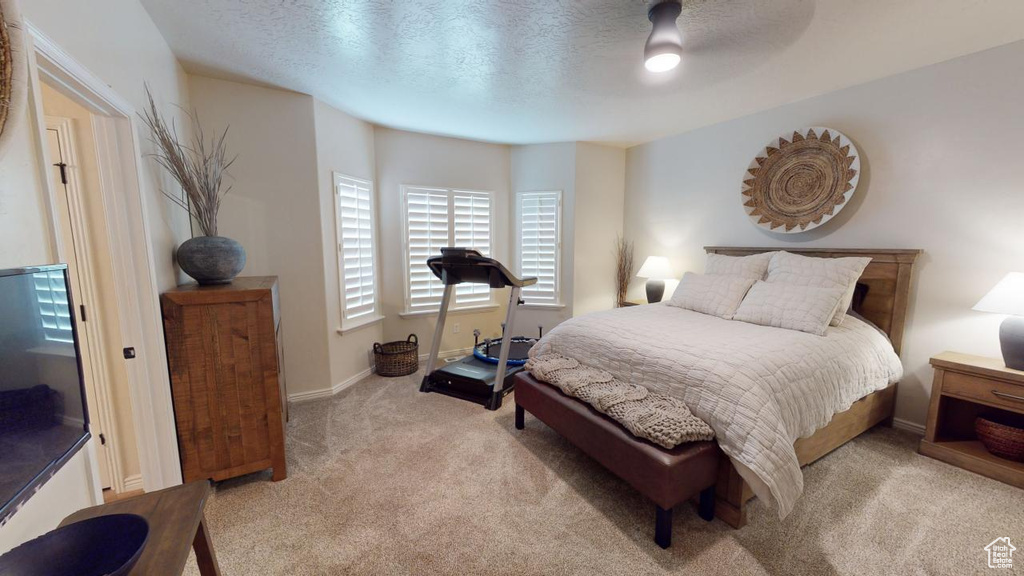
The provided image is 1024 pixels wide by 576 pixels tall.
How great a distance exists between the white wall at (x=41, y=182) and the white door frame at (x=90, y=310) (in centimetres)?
25

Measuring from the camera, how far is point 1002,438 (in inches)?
85.1

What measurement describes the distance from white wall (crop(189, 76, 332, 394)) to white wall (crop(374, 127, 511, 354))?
0.94 metres

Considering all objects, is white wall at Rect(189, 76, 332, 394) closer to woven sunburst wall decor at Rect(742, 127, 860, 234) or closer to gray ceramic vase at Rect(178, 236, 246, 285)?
gray ceramic vase at Rect(178, 236, 246, 285)

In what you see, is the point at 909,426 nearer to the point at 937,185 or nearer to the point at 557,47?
the point at 937,185

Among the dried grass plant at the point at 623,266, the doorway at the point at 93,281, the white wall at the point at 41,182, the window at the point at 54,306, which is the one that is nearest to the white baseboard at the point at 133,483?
the doorway at the point at 93,281

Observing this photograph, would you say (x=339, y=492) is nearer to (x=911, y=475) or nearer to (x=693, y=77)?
(x=911, y=475)

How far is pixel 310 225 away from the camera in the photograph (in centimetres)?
313

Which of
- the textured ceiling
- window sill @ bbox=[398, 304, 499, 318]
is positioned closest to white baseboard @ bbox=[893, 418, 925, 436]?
the textured ceiling

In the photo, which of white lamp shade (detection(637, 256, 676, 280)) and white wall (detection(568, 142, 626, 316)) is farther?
white wall (detection(568, 142, 626, 316))

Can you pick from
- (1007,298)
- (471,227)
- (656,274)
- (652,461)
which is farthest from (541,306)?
(1007,298)

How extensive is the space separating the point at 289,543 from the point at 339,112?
324cm

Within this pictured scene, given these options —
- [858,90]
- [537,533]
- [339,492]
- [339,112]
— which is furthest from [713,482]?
[339,112]

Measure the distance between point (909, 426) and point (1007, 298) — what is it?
1.14 metres

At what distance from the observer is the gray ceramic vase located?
212 cm
